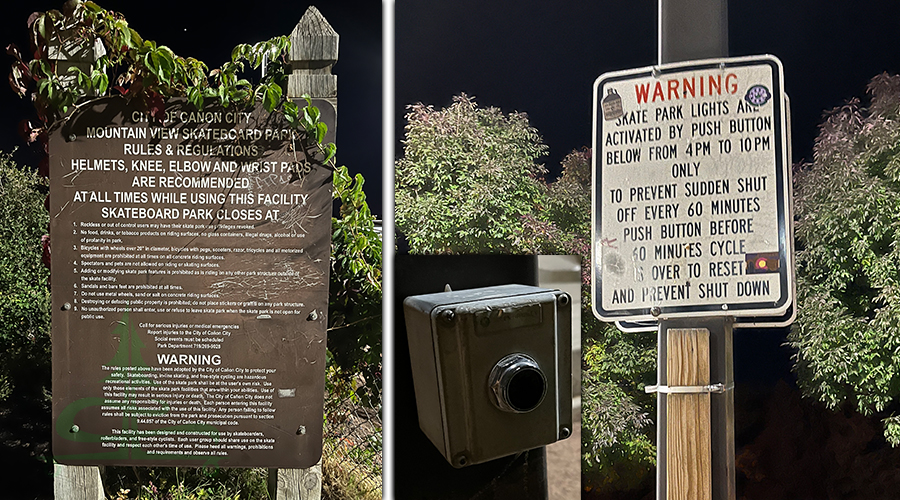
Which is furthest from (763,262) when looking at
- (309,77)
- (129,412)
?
(129,412)

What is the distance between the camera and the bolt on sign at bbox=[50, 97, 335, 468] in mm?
1777

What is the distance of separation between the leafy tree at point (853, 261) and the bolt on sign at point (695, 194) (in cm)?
52

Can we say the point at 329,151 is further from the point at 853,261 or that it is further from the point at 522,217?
the point at 853,261

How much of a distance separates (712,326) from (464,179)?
0.84 metres

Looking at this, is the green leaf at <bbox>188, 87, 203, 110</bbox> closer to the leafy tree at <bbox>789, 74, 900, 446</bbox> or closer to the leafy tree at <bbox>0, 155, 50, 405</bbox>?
the leafy tree at <bbox>0, 155, 50, 405</bbox>

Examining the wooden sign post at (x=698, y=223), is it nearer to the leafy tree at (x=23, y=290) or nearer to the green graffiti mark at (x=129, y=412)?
the green graffiti mark at (x=129, y=412)

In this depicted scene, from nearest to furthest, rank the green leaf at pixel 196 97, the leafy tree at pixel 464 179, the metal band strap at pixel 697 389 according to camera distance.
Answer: the metal band strap at pixel 697 389, the green leaf at pixel 196 97, the leafy tree at pixel 464 179

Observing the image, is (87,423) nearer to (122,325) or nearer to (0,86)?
(122,325)

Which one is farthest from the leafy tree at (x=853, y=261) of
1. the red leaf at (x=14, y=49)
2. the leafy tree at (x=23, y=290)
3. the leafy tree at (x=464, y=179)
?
the red leaf at (x=14, y=49)

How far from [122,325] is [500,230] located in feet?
3.70

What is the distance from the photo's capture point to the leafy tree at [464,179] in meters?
1.90

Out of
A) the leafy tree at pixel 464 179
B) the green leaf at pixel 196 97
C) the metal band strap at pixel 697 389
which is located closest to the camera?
the metal band strap at pixel 697 389

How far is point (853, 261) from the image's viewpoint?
1819mm

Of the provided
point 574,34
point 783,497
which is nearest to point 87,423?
point 574,34
